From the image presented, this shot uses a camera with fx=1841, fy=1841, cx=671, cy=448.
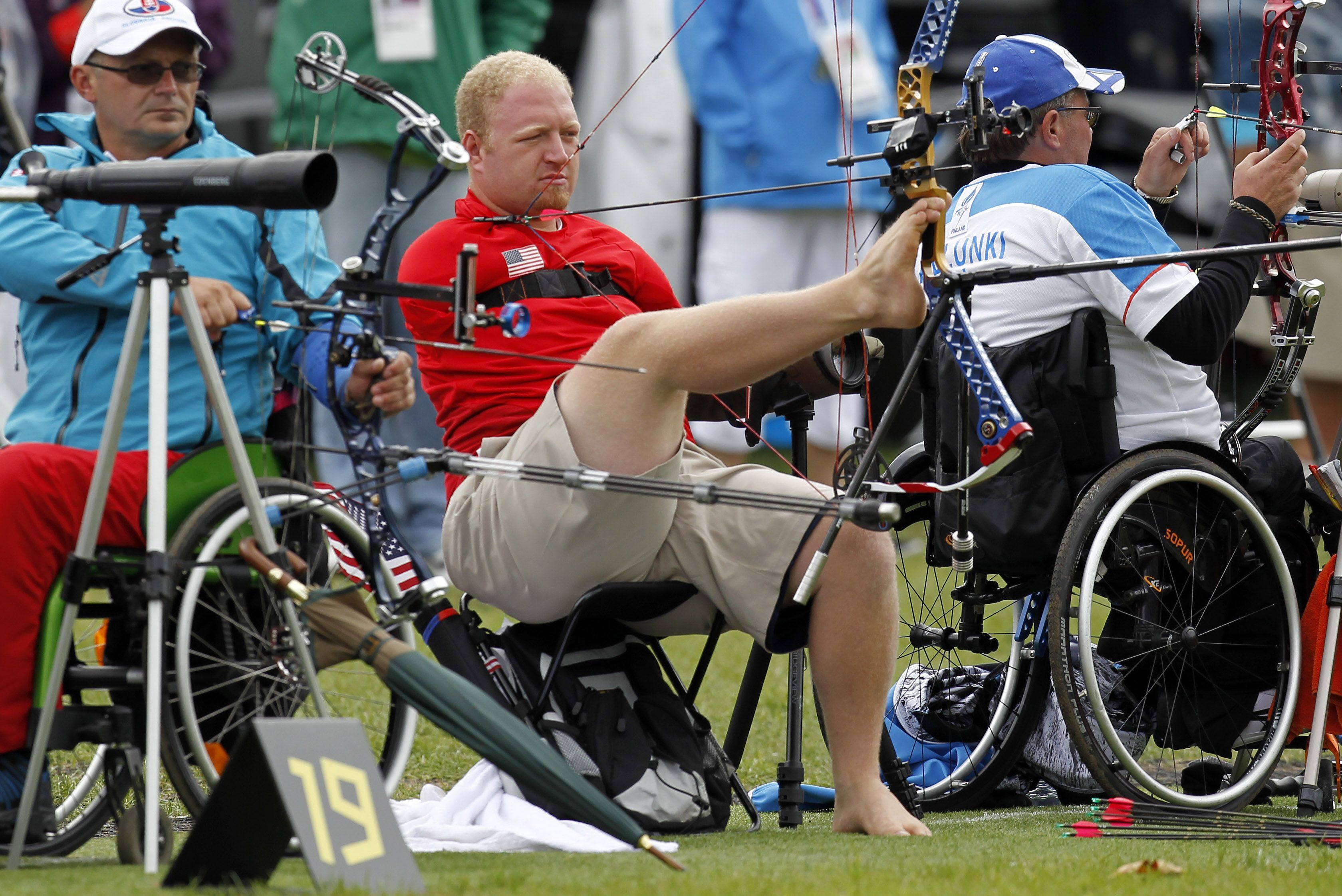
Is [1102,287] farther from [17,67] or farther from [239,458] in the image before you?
[17,67]

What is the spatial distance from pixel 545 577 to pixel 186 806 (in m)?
0.67

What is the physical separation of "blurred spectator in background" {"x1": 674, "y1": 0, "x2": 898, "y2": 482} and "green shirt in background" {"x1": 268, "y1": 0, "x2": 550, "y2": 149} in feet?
2.42

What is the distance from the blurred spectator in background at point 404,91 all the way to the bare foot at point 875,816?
3.46 m

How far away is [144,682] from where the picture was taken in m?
2.61

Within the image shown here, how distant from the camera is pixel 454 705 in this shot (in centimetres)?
247

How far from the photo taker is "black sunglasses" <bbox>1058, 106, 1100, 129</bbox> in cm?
362

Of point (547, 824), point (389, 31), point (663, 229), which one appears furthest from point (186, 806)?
point (663, 229)

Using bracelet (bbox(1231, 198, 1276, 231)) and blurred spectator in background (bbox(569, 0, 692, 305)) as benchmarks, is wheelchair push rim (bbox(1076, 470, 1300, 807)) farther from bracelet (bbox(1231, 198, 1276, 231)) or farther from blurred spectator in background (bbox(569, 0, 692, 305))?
blurred spectator in background (bbox(569, 0, 692, 305))

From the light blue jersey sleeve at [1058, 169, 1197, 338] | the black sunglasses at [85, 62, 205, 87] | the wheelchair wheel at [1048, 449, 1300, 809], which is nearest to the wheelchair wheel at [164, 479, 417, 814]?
the black sunglasses at [85, 62, 205, 87]

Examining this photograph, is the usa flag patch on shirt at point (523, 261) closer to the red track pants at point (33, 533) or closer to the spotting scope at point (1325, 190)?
the red track pants at point (33, 533)

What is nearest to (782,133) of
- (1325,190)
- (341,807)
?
(1325,190)

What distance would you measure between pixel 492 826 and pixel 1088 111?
72.4 inches

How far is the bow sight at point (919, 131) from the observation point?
2809 mm

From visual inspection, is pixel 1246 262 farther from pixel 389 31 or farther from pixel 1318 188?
pixel 389 31
